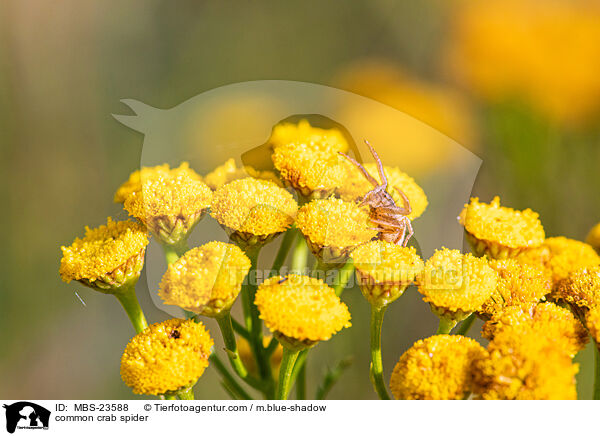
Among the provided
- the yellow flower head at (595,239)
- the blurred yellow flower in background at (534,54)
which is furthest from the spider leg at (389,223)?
the blurred yellow flower in background at (534,54)

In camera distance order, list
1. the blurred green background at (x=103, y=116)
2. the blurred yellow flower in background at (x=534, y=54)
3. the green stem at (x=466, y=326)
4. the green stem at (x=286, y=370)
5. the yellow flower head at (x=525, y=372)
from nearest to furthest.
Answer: the yellow flower head at (x=525, y=372) < the green stem at (x=286, y=370) < the green stem at (x=466, y=326) < the blurred green background at (x=103, y=116) < the blurred yellow flower in background at (x=534, y=54)

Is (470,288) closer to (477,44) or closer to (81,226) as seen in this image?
(81,226)

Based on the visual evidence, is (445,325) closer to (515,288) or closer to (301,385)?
(515,288)

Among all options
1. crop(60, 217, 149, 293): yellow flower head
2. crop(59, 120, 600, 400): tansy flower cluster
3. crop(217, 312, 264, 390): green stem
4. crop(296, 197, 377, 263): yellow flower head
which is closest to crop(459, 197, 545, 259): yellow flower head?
crop(59, 120, 600, 400): tansy flower cluster

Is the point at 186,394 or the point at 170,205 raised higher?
the point at 170,205

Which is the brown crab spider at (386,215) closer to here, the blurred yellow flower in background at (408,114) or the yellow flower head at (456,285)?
the yellow flower head at (456,285)

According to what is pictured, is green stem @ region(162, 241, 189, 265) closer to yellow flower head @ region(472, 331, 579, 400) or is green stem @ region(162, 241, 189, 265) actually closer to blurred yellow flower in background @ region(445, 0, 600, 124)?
yellow flower head @ region(472, 331, 579, 400)

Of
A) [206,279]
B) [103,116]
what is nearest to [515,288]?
[206,279]
